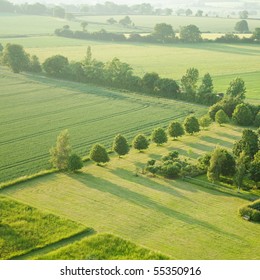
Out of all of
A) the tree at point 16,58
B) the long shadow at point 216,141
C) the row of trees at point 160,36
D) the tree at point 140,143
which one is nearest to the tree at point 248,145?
the long shadow at point 216,141

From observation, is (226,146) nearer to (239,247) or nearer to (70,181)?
(70,181)

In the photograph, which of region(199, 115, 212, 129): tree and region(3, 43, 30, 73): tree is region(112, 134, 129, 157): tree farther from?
region(3, 43, 30, 73): tree

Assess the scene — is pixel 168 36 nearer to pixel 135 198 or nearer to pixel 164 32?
pixel 164 32

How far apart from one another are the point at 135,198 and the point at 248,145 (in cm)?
1679

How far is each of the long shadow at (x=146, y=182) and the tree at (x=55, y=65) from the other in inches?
2454

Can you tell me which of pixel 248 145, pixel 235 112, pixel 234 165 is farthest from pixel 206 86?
pixel 234 165

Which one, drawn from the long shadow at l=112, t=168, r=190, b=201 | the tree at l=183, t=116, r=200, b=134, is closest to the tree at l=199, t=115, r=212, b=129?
the tree at l=183, t=116, r=200, b=134

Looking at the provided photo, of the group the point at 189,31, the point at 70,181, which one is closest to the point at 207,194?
the point at 70,181

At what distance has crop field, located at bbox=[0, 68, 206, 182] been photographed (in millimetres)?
65375

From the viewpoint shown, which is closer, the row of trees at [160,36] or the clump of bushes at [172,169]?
the clump of bushes at [172,169]

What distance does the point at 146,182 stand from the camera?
5650cm

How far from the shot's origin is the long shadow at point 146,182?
53.9 m

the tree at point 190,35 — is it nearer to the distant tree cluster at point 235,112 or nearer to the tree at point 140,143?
the distant tree cluster at point 235,112

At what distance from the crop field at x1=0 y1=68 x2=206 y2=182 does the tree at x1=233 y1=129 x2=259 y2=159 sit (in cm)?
1712
